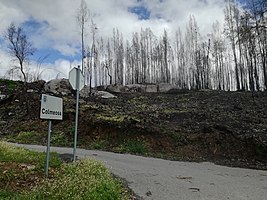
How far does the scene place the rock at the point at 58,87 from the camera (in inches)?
1423

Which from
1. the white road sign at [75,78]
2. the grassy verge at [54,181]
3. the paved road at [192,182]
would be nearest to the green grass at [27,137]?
the grassy verge at [54,181]

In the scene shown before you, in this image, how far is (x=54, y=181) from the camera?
6.57 m

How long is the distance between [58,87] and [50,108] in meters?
31.2

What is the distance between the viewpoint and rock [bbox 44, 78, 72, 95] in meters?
36.2

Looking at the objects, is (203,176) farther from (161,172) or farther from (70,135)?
(70,135)

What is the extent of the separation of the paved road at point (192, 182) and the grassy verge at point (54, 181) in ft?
3.18

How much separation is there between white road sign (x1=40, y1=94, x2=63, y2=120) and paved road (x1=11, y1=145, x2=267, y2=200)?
290 centimetres

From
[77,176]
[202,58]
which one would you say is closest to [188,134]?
[77,176]

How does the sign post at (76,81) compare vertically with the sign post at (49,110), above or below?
above

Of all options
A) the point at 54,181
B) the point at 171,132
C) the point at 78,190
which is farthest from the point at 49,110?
the point at 171,132

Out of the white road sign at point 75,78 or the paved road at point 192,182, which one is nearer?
the paved road at point 192,182

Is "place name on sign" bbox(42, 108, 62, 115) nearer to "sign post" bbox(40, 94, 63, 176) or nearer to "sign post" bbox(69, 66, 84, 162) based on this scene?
"sign post" bbox(40, 94, 63, 176)

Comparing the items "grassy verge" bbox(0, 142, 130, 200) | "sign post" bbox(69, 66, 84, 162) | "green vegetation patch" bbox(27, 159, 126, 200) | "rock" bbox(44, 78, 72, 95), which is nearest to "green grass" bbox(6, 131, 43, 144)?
"grassy verge" bbox(0, 142, 130, 200)

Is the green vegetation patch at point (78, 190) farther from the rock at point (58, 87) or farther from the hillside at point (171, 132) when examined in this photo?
the rock at point (58, 87)
